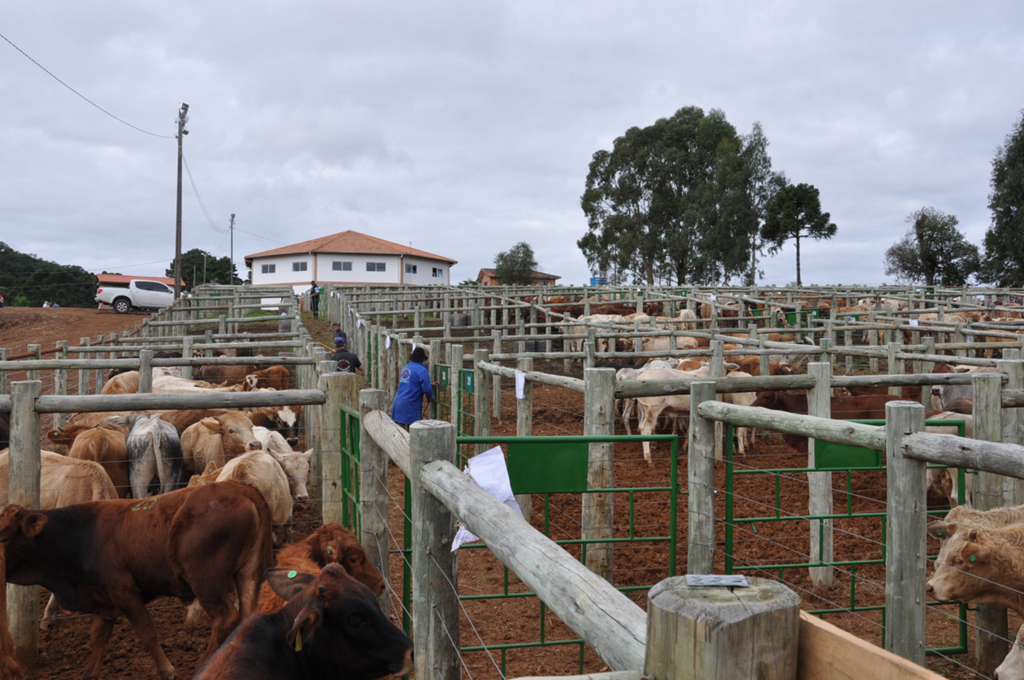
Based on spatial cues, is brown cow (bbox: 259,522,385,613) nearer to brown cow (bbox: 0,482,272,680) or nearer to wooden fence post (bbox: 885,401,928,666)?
brown cow (bbox: 0,482,272,680)

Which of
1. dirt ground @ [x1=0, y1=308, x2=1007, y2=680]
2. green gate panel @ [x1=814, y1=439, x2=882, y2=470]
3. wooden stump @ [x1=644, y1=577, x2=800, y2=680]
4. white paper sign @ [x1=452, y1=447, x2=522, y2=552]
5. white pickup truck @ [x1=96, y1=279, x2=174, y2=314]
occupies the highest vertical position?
A: white pickup truck @ [x1=96, y1=279, x2=174, y2=314]

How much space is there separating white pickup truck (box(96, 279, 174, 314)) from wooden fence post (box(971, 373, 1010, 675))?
40.4 metres

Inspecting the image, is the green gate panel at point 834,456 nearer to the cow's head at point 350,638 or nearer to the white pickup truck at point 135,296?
the cow's head at point 350,638

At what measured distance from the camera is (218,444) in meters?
8.21

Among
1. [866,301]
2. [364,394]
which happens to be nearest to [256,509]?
[364,394]

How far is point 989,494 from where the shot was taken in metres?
4.97

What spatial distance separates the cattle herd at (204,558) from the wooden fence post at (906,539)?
1.91 meters

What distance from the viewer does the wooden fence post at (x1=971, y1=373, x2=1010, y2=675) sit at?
181 inches

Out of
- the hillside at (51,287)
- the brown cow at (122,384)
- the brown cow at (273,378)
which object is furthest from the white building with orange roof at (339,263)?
the brown cow at (122,384)

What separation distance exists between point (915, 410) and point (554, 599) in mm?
1810

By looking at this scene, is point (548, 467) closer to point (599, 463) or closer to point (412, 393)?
point (599, 463)

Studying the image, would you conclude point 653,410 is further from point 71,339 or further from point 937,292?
point 937,292

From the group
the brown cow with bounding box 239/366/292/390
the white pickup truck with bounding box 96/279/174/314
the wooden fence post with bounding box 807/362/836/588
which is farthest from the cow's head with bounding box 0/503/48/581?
the white pickup truck with bounding box 96/279/174/314

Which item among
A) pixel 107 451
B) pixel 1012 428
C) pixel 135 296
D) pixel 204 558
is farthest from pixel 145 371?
pixel 135 296
